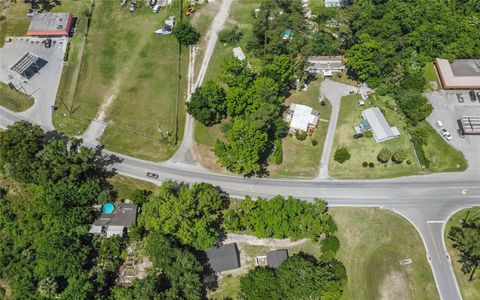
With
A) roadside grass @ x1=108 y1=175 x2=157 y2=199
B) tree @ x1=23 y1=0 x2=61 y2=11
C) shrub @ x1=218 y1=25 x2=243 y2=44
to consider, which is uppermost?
tree @ x1=23 y1=0 x2=61 y2=11

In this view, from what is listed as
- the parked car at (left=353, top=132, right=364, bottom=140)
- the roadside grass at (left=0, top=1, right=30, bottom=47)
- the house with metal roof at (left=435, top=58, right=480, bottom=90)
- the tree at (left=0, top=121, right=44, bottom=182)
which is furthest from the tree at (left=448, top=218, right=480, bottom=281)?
the roadside grass at (left=0, top=1, right=30, bottom=47)

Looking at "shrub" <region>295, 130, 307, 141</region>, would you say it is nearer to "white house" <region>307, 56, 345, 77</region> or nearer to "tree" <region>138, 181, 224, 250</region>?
"white house" <region>307, 56, 345, 77</region>

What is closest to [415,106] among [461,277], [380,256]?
[380,256]

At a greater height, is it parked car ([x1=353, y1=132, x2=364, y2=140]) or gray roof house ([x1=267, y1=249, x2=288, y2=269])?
parked car ([x1=353, y1=132, x2=364, y2=140])

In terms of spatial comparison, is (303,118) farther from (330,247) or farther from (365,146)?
(330,247)

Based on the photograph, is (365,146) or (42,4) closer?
(365,146)

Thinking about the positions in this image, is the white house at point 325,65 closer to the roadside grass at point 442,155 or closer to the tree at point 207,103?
the tree at point 207,103

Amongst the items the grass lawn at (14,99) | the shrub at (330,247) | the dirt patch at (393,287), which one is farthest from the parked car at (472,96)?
the grass lawn at (14,99)
